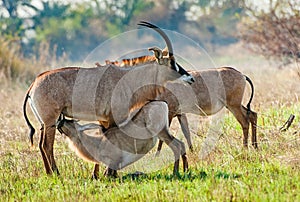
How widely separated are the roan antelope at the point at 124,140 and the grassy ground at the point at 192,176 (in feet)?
0.71

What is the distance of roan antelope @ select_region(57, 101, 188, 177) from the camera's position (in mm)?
8484

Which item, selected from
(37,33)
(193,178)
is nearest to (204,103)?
(193,178)

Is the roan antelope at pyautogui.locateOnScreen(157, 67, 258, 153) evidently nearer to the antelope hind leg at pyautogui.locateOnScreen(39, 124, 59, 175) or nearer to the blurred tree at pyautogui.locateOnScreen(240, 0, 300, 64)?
the antelope hind leg at pyautogui.locateOnScreen(39, 124, 59, 175)

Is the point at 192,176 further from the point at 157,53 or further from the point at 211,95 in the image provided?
the point at 211,95

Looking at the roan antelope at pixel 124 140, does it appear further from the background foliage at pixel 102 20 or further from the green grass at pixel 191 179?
the background foliage at pixel 102 20

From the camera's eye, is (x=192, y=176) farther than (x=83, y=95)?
No

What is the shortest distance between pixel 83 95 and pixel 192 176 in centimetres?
223

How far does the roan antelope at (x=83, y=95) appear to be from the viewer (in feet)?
29.1

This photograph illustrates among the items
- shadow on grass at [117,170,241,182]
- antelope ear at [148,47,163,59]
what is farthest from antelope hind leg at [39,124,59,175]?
antelope ear at [148,47,163,59]

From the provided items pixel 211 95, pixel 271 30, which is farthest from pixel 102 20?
pixel 211 95

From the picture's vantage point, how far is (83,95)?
9.16 metres

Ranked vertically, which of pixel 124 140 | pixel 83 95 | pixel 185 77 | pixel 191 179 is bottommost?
pixel 191 179

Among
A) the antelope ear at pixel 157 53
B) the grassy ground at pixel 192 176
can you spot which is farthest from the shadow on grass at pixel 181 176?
the antelope ear at pixel 157 53

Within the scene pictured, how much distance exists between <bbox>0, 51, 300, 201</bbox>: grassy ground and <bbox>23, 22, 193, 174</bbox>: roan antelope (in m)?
0.53
